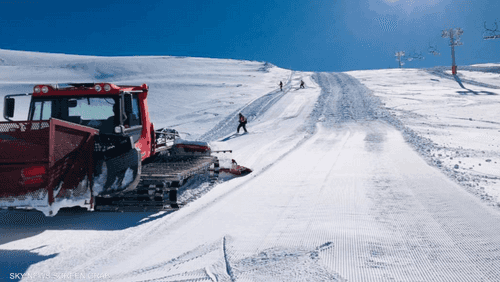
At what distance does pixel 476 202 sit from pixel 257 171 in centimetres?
508

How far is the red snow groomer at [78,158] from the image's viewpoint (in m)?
4.51

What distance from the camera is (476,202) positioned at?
573 centimetres

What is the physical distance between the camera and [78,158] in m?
4.84

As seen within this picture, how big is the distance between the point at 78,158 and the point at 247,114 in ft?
75.8

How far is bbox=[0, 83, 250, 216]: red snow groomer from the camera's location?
4512 mm

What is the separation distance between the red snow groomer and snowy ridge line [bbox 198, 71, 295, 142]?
1288cm

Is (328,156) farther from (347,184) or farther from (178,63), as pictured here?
(178,63)

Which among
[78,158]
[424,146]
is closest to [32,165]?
[78,158]

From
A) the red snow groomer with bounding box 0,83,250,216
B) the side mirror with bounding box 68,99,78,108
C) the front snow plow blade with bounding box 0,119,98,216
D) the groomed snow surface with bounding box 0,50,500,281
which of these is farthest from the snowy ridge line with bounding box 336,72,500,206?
the side mirror with bounding box 68,99,78,108

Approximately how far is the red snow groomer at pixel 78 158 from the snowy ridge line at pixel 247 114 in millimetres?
12876

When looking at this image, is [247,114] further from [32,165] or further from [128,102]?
[32,165]

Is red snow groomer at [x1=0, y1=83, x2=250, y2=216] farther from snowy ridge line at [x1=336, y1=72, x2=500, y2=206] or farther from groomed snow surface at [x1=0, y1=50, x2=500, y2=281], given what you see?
snowy ridge line at [x1=336, y1=72, x2=500, y2=206]

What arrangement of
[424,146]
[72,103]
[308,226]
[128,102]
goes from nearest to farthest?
[308,226], [128,102], [72,103], [424,146]

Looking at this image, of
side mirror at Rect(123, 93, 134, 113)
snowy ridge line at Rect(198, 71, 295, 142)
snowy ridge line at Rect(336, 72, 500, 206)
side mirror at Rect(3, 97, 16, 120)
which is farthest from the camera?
snowy ridge line at Rect(198, 71, 295, 142)
